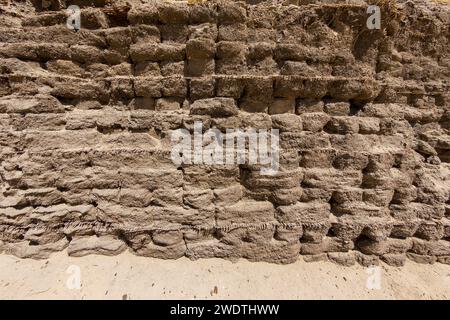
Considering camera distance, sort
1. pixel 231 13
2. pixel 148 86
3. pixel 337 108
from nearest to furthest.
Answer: pixel 231 13 < pixel 148 86 < pixel 337 108

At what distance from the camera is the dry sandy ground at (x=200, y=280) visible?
6.15 feet

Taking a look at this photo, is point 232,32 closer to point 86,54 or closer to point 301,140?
point 301,140

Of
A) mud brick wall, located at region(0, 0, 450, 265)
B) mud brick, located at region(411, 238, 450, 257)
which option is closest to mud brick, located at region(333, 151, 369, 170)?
mud brick wall, located at region(0, 0, 450, 265)

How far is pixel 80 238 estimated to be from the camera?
2162 millimetres

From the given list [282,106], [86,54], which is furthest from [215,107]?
[86,54]

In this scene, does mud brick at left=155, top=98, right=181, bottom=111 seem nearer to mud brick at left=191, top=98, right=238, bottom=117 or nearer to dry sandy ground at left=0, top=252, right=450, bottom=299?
mud brick at left=191, top=98, right=238, bottom=117

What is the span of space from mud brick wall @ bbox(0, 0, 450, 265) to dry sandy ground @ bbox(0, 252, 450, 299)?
11 cm

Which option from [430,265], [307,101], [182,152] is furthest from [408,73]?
[182,152]

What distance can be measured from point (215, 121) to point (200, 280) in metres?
1.56

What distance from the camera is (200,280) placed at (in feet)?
6.59

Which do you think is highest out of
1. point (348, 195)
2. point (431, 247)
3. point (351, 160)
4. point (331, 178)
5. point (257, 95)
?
point (257, 95)

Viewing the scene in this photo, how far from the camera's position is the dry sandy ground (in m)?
1.87
